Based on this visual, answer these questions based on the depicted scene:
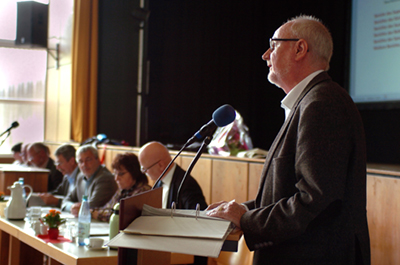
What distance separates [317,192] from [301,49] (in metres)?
0.46

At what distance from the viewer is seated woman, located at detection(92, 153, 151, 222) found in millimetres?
2938

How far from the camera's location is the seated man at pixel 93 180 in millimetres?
3531

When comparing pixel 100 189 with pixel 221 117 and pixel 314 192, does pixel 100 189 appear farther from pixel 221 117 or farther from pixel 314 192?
pixel 314 192

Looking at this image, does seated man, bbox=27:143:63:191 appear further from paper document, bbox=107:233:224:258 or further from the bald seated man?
paper document, bbox=107:233:224:258

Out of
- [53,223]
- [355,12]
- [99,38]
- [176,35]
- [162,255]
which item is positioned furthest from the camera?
[99,38]

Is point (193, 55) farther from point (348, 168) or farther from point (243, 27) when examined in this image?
point (348, 168)

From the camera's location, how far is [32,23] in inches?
296

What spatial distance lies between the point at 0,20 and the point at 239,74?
4.35 metres

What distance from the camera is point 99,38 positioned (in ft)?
22.7

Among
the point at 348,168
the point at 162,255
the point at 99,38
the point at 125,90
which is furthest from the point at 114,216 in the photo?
the point at 99,38

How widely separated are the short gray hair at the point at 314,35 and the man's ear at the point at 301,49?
0.04 feet

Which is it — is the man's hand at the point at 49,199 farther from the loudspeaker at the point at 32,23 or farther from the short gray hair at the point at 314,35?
the loudspeaker at the point at 32,23

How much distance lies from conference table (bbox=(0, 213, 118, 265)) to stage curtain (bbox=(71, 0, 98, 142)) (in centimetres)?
409

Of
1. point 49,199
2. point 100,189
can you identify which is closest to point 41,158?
point 49,199
